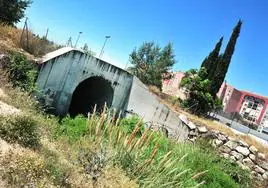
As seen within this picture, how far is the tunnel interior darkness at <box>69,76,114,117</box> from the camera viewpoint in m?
20.1

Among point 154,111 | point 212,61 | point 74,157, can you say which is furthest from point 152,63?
point 74,157

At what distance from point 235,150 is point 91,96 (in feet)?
32.4

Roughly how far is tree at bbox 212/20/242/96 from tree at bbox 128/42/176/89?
818 cm

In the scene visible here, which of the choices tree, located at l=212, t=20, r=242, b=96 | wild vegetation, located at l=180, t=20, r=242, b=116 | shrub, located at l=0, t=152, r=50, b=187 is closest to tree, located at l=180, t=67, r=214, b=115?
wild vegetation, located at l=180, t=20, r=242, b=116

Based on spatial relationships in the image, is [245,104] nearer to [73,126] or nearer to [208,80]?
[208,80]

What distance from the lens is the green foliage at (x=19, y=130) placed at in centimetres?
787

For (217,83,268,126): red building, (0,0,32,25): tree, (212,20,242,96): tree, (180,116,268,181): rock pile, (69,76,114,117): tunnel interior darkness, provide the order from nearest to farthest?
(180,116,268,181): rock pile < (69,76,114,117): tunnel interior darkness < (0,0,32,25): tree < (212,20,242,96): tree < (217,83,268,126): red building

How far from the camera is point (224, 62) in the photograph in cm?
3170

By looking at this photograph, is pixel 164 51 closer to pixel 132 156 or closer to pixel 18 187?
pixel 132 156

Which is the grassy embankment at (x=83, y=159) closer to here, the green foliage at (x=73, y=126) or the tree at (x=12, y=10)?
the green foliage at (x=73, y=126)

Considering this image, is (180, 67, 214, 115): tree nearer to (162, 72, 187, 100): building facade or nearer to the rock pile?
the rock pile

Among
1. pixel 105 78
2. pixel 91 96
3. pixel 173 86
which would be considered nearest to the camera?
pixel 105 78

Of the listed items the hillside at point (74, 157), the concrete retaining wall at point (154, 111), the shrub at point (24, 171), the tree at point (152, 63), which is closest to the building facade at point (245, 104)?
the tree at point (152, 63)

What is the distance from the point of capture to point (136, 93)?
20.3 meters
